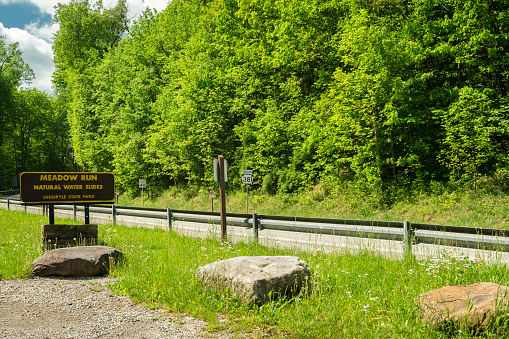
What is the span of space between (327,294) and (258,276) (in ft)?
3.27

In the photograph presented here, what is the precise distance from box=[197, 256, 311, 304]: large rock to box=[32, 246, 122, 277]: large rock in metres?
2.79

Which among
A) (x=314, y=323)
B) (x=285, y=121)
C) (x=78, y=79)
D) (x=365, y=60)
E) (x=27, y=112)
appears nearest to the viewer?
(x=314, y=323)

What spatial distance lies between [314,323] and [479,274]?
279 centimetres

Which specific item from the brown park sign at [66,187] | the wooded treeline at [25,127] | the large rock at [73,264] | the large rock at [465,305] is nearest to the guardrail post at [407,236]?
the large rock at [465,305]

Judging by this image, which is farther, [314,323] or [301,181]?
[301,181]

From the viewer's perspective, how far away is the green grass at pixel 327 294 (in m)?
4.36

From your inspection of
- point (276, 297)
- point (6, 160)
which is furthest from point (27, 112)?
point (276, 297)

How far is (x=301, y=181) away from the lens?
21547 mm

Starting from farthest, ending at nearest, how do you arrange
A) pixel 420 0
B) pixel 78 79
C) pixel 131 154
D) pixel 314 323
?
pixel 78 79 → pixel 131 154 → pixel 420 0 → pixel 314 323

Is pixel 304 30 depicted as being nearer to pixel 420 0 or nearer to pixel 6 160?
pixel 420 0

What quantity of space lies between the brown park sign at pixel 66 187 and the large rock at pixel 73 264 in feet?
12.1

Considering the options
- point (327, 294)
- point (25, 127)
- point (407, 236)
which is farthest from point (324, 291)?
point (25, 127)

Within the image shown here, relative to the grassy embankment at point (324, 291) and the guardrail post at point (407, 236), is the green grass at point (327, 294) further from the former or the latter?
the guardrail post at point (407, 236)

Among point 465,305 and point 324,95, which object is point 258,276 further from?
point 324,95
